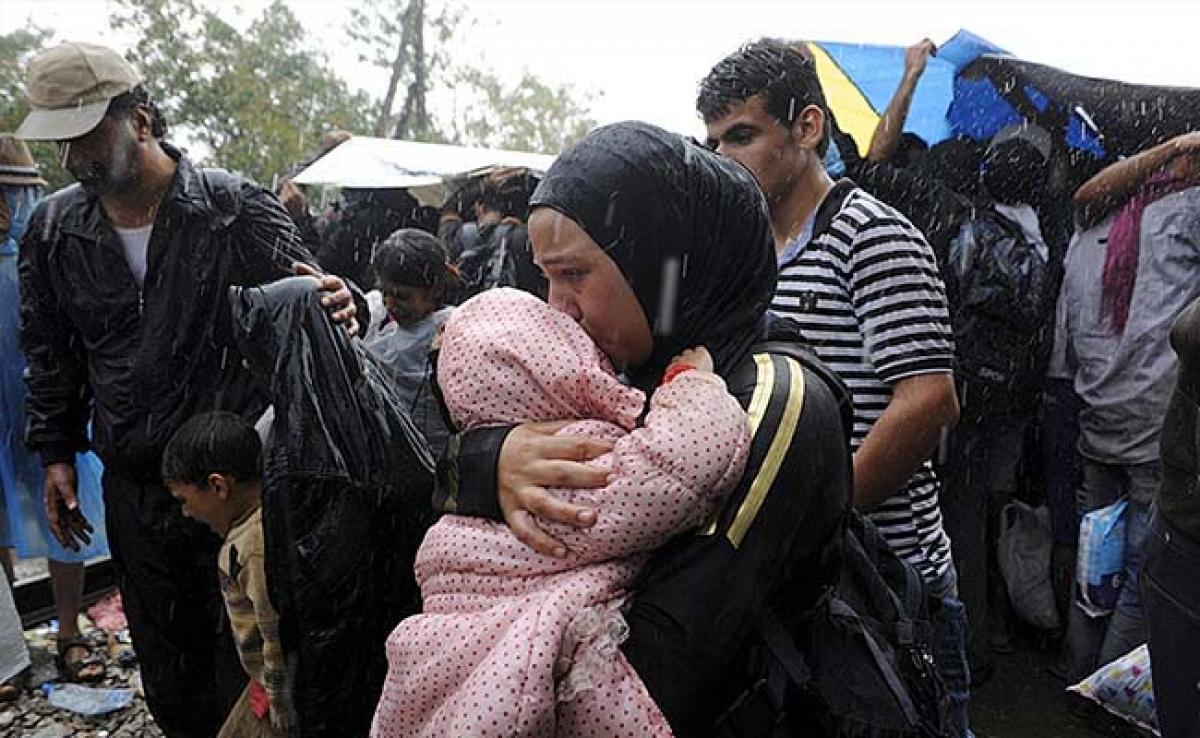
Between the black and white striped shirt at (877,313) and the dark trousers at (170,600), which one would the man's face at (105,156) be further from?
the black and white striped shirt at (877,313)

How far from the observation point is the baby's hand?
1.23 m

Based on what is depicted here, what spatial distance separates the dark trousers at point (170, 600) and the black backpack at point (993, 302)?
3.04 meters

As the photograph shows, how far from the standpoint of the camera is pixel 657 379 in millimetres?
1327

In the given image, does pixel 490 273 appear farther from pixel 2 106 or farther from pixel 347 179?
pixel 2 106

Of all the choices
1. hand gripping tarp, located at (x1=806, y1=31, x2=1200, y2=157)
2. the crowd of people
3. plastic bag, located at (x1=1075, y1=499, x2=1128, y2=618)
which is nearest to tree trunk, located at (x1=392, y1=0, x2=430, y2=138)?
hand gripping tarp, located at (x1=806, y1=31, x2=1200, y2=157)

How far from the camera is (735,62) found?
6.88 feet

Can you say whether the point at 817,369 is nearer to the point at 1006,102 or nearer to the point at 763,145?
the point at 763,145

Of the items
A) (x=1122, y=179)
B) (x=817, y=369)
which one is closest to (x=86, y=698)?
(x=817, y=369)

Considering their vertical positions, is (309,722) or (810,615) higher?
(810,615)

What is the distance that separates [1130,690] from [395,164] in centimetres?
626

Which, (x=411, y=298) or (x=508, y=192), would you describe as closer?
(x=411, y=298)

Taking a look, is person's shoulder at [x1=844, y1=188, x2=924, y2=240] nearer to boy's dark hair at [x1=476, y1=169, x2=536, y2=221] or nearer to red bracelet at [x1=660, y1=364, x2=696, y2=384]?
red bracelet at [x1=660, y1=364, x2=696, y2=384]

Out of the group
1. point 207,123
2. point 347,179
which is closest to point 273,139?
point 207,123

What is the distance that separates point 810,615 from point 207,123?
19.4 m
